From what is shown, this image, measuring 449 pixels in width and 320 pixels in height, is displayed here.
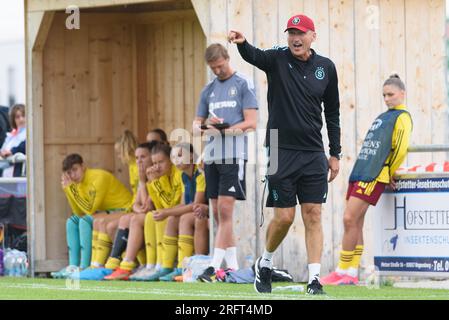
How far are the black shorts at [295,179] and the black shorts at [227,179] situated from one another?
2531 millimetres

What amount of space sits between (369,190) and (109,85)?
524cm

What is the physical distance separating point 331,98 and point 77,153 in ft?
20.2

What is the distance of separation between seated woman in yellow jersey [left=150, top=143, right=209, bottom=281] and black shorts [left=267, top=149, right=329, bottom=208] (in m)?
3.60

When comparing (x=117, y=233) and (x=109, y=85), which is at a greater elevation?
(x=109, y=85)

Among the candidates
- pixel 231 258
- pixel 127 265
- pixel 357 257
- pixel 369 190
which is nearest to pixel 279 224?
pixel 369 190

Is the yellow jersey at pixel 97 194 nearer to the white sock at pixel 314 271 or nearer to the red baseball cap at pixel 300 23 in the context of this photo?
the white sock at pixel 314 271

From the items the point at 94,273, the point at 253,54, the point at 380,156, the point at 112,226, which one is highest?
the point at 253,54

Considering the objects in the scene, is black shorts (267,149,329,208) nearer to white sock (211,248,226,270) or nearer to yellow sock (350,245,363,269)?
yellow sock (350,245,363,269)

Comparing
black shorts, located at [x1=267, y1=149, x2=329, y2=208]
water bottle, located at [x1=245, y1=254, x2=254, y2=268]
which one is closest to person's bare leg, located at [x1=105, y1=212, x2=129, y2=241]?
water bottle, located at [x1=245, y1=254, x2=254, y2=268]

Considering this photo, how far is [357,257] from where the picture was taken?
1315 cm

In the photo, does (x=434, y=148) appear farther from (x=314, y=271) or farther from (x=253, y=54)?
(x=253, y=54)

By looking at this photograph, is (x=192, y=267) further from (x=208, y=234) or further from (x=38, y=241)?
(x=38, y=241)

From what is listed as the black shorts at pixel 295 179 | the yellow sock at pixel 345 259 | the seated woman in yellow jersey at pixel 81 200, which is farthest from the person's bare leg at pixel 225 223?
the seated woman in yellow jersey at pixel 81 200
